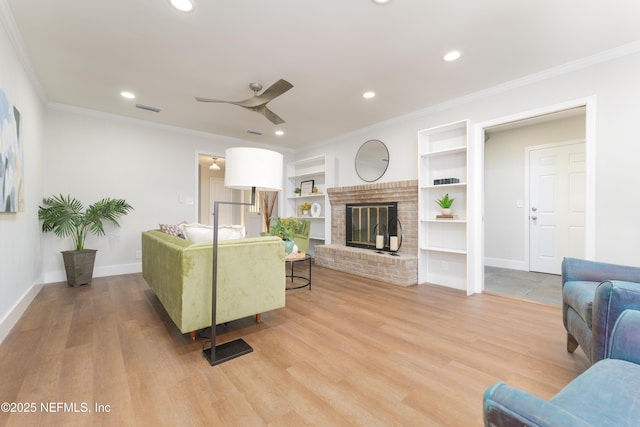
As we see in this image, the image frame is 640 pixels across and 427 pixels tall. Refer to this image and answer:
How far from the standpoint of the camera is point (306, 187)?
575 centimetres

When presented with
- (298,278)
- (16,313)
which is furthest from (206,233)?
(298,278)

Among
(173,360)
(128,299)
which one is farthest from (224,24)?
(128,299)

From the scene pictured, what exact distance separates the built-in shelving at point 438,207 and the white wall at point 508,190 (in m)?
1.81

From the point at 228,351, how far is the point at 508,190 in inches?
197

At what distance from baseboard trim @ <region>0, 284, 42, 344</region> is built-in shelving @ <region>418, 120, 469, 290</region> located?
13.5ft

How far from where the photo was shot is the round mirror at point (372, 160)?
4.30 meters

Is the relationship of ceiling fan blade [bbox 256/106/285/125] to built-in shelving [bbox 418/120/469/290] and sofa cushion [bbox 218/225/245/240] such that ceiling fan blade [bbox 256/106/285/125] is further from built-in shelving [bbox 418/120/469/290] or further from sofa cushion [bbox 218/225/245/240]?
built-in shelving [bbox 418/120/469/290]

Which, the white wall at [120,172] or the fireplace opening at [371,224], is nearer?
the white wall at [120,172]

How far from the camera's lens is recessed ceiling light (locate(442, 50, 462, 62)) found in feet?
7.92

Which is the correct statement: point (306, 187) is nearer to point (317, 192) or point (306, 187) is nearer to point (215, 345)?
point (317, 192)

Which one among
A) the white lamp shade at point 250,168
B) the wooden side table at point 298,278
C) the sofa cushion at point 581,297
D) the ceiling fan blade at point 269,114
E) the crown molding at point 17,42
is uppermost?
the crown molding at point 17,42

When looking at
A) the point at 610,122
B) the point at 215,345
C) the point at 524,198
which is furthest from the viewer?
the point at 524,198

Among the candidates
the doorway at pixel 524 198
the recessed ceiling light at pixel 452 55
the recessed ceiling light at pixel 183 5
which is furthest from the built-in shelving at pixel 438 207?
the recessed ceiling light at pixel 183 5

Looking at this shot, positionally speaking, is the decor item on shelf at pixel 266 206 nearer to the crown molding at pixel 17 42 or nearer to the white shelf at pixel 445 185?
the white shelf at pixel 445 185
